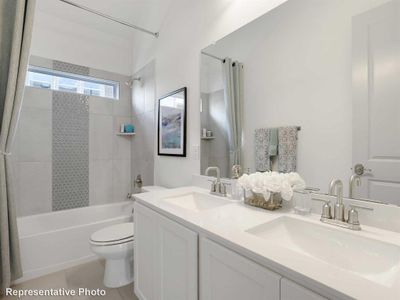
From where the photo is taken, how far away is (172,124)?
2.16m

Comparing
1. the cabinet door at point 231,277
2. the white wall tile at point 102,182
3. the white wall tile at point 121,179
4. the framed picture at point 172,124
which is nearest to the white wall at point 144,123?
the white wall tile at point 121,179

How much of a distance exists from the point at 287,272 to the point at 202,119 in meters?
1.39

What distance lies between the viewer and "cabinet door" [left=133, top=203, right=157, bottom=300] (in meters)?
1.23

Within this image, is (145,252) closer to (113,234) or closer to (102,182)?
(113,234)

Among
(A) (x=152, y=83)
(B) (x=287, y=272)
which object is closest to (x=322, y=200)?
(B) (x=287, y=272)

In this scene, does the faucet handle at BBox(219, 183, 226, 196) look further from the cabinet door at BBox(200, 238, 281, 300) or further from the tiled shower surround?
the tiled shower surround

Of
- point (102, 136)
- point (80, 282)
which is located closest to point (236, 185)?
point (80, 282)

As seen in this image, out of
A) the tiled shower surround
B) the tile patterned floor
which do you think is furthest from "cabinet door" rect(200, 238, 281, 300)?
the tiled shower surround

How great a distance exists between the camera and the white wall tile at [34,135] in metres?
2.33

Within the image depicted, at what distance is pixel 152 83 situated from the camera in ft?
8.38

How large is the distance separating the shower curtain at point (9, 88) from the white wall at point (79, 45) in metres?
0.82

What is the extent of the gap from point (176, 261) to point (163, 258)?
14 centimetres

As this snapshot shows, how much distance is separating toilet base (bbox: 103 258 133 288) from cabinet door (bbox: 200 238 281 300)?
124 cm

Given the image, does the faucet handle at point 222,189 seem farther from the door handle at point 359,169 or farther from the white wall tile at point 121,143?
the white wall tile at point 121,143
